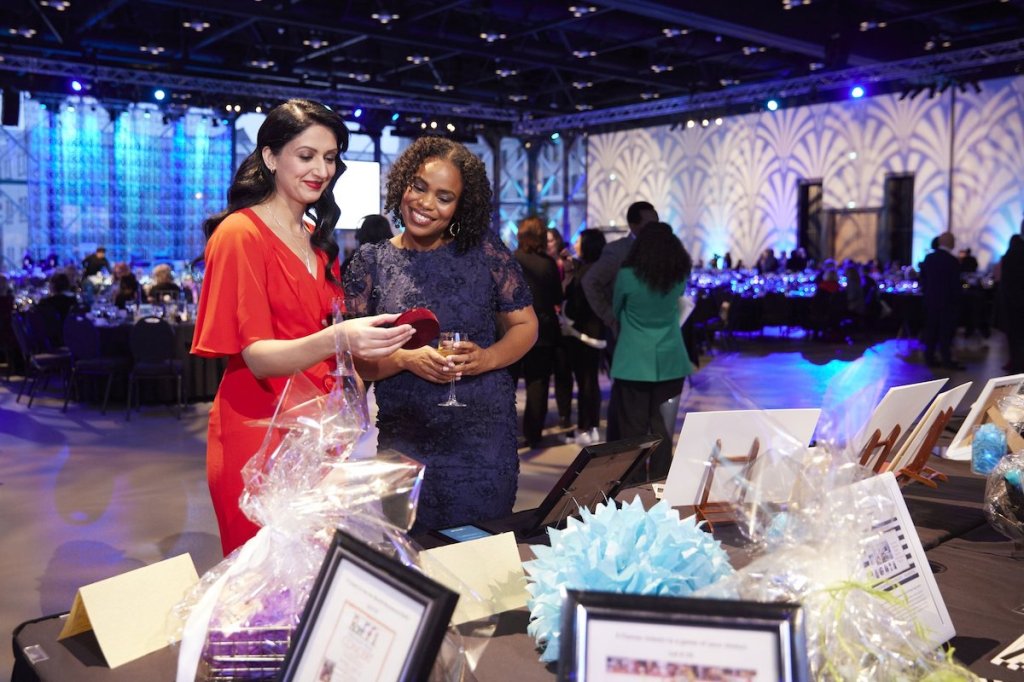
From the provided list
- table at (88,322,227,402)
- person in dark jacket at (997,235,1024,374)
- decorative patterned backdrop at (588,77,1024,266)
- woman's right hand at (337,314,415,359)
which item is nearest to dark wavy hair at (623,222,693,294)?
woman's right hand at (337,314,415,359)

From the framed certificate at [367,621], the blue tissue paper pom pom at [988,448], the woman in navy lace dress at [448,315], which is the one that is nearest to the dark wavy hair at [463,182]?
the woman in navy lace dress at [448,315]

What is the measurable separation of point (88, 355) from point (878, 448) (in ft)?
24.1

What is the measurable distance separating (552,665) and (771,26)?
1317 centimetres

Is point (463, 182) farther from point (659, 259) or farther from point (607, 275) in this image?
point (607, 275)

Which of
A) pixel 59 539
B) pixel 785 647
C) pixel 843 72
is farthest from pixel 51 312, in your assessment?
pixel 843 72

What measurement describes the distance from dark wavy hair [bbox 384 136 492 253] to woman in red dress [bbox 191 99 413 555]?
0.41m

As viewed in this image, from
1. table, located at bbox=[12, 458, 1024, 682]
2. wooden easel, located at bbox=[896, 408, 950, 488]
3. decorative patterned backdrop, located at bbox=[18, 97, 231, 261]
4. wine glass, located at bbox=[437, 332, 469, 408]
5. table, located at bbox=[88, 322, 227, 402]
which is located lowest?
table, located at bbox=[88, 322, 227, 402]

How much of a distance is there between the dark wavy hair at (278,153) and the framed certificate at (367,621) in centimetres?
104

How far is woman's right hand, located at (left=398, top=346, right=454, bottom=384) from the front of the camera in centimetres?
221

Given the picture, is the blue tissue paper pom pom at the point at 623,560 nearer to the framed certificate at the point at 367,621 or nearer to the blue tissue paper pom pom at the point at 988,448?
the framed certificate at the point at 367,621

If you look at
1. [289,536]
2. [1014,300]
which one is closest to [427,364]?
[289,536]

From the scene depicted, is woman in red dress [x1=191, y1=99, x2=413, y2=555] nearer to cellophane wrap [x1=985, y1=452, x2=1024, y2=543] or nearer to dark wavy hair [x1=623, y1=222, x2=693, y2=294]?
cellophane wrap [x1=985, y1=452, x2=1024, y2=543]

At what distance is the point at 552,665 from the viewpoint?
1152 millimetres

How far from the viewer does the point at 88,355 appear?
26.0 feet
